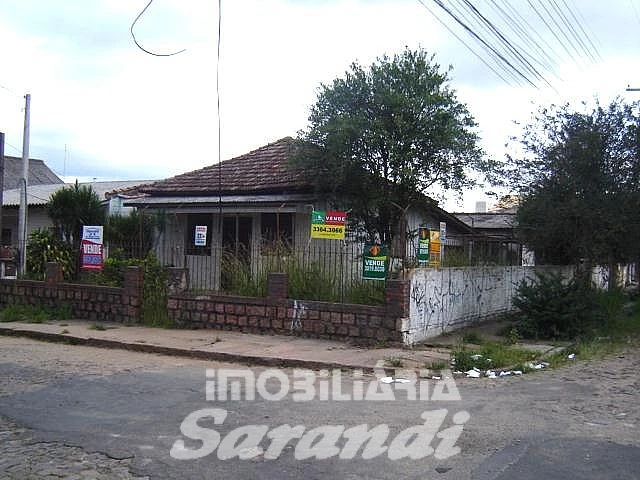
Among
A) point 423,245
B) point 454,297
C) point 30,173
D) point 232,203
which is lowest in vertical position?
point 454,297

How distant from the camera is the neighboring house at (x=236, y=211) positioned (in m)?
16.5

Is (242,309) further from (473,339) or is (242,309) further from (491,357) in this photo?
(491,357)

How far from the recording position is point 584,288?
15.2 metres

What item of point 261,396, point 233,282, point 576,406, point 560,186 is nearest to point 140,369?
point 261,396

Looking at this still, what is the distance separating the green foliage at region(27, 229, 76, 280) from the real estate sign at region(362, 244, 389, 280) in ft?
29.9

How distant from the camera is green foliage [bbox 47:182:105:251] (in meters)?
19.0

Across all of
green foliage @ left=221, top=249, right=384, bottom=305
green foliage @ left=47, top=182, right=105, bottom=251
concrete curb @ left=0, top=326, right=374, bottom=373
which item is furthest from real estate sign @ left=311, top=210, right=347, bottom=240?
green foliage @ left=47, top=182, right=105, bottom=251

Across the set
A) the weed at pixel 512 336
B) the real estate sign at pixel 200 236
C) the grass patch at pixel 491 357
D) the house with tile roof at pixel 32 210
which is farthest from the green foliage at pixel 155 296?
the house with tile roof at pixel 32 210

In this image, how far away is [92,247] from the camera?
53.7 ft

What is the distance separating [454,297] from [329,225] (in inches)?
128

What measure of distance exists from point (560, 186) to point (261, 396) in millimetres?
10277

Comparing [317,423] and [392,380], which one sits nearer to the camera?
[317,423]

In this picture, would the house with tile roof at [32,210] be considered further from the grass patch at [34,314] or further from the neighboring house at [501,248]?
the neighboring house at [501,248]

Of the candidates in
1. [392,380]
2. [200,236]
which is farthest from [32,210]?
[392,380]
